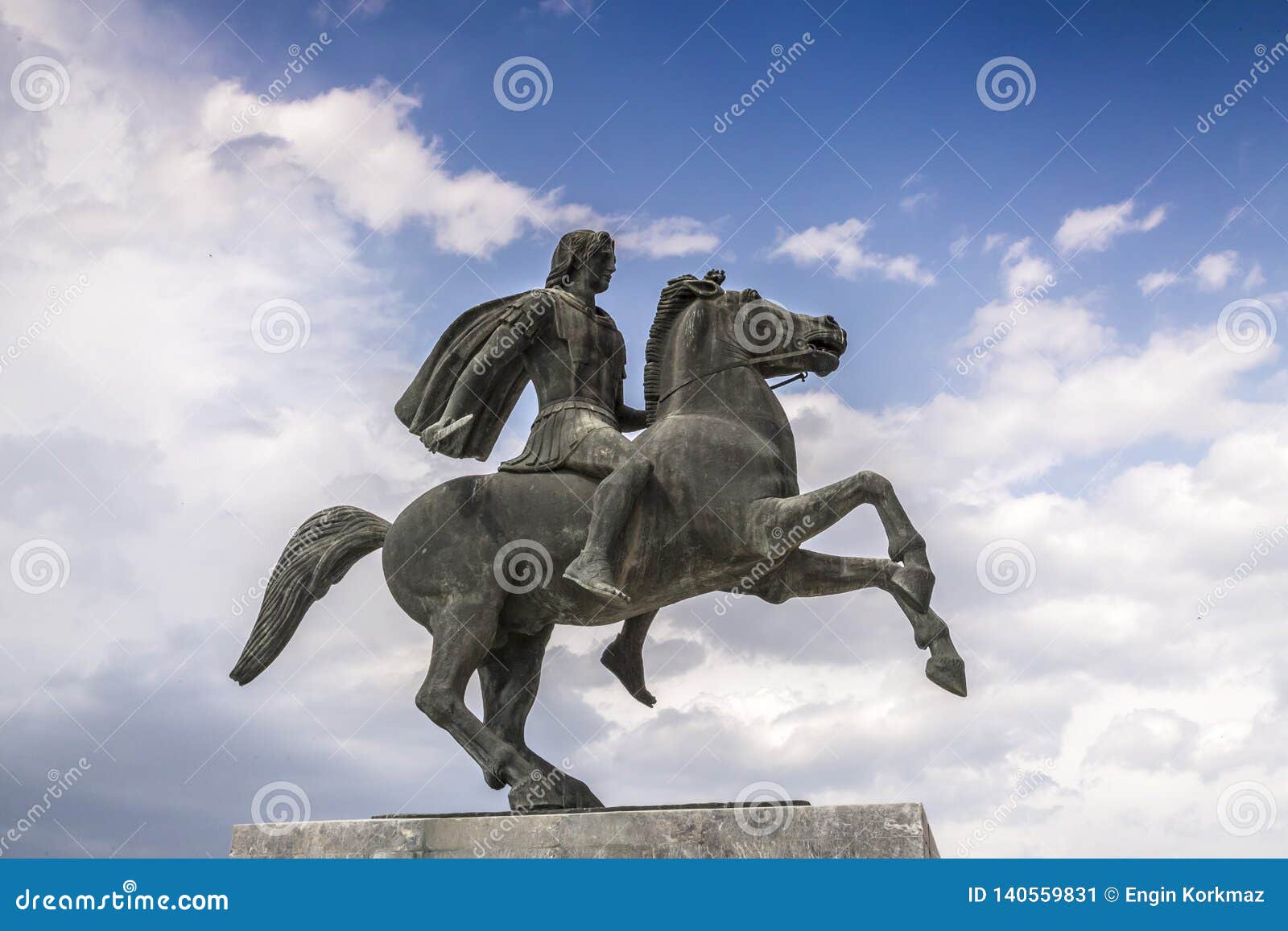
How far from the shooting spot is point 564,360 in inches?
359

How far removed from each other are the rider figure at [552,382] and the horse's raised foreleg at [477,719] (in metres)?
0.97

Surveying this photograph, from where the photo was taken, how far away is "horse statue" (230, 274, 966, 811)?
8.11m

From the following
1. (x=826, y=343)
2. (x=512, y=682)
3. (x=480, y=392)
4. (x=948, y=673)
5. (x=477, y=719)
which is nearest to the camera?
(x=948, y=673)

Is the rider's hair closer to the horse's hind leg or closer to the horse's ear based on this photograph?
the horse's ear

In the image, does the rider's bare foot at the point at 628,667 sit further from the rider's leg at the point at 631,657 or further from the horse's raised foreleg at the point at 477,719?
the horse's raised foreleg at the point at 477,719

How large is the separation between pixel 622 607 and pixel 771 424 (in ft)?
4.87

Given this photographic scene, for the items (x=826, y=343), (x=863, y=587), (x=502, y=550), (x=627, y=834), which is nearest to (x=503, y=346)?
(x=502, y=550)

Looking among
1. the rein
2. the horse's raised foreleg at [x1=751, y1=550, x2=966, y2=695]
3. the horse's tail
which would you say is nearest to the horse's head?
the rein

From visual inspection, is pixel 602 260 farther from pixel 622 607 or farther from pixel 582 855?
pixel 582 855

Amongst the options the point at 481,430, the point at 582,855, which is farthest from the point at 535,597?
the point at 582,855

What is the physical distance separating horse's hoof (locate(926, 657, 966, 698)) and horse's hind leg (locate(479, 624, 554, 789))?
267 cm

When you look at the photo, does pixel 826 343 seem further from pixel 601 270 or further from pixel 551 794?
pixel 551 794

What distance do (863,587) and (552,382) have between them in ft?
8.15

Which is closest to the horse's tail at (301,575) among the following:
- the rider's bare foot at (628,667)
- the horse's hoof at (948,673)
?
the rider's bare foot at (628,667)
